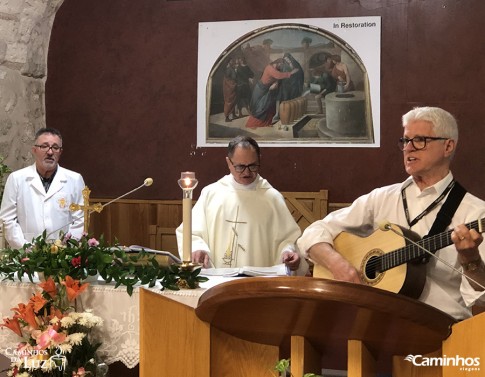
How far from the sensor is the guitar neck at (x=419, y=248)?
244cm

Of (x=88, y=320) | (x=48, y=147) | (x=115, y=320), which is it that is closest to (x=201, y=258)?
(x=115, y=320)

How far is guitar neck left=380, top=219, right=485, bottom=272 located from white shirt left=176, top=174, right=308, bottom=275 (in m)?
2.13

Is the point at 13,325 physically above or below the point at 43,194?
below

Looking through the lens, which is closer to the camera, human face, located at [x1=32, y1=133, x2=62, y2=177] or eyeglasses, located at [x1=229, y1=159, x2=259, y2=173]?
eyeglasses, located at [x1=229, y1=159, x2=259, y2=173]

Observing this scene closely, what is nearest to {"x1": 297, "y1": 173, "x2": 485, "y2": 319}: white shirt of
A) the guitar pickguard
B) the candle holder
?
the guitar pickguard

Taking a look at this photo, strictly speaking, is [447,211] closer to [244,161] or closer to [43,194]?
[244,161]

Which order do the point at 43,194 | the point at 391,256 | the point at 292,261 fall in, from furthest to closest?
the point at 43,194 → the point at 292,261 → the point at 391,256

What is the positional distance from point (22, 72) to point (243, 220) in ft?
9.65

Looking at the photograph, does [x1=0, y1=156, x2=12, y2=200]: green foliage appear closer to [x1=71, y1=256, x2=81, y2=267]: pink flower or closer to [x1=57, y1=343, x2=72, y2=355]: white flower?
[x1=71, y1=256, x2=81, y2=267]: pink flower

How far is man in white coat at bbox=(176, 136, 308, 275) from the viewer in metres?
5.02

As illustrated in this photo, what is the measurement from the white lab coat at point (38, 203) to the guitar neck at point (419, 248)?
11.5ft

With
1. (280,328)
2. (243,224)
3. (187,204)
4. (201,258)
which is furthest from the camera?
(243,224)

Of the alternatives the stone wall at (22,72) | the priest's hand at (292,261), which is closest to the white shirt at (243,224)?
the priest's hand at (292,261)

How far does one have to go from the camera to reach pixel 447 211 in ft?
9.09
